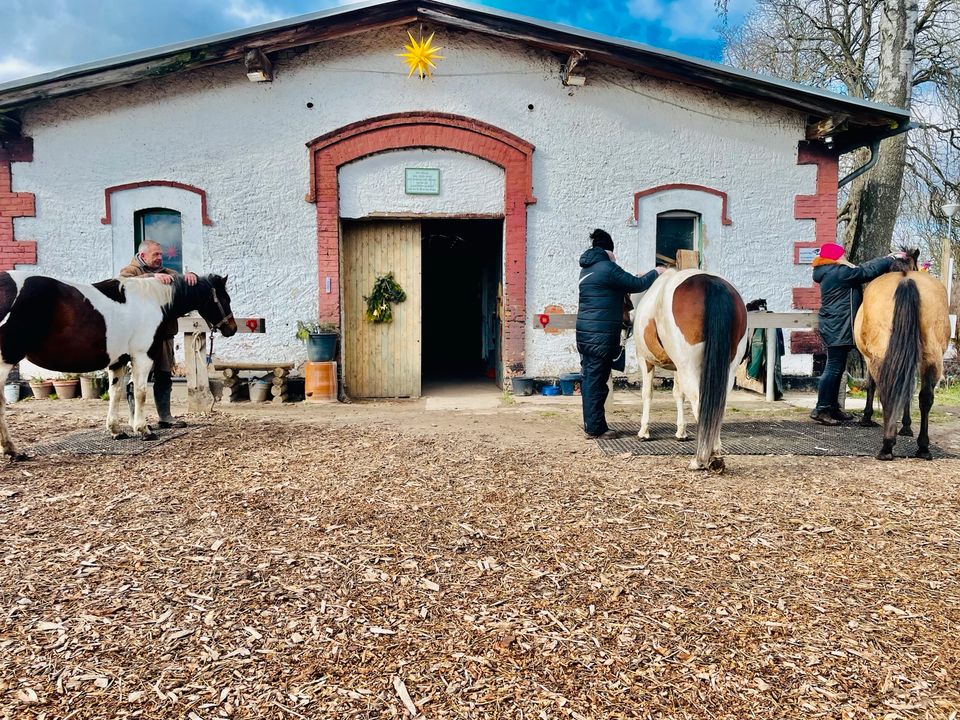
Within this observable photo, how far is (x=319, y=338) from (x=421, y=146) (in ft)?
10.3

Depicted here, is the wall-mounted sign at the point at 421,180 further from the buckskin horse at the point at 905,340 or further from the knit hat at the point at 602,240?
the buckskin horse at the point at 905,340

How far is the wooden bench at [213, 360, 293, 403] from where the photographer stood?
8523mm

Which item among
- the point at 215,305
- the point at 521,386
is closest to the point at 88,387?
the point at 215,305

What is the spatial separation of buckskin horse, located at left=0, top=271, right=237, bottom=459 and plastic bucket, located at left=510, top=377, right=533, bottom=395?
4.33m

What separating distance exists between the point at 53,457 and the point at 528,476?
3981 millimetres

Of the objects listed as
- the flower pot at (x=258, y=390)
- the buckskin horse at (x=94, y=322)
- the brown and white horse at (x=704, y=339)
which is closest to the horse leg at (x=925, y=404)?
the brown and white horse at (x=704, y=339)

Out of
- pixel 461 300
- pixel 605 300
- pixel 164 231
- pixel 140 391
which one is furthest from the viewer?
pixel 461 300

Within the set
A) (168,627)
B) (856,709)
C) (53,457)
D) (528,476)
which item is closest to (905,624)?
(856,709)

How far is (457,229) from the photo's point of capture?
38.1 feet

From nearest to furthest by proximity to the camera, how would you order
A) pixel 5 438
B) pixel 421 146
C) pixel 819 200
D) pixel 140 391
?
pixel 5 438, pixel 140 391, pixel 421 146, pixel 819 200

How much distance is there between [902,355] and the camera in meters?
5.04

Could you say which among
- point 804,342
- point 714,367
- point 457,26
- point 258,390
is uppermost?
point 457,26

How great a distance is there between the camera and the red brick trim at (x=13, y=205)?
8.63 m

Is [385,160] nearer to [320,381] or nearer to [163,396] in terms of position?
[320,381]
